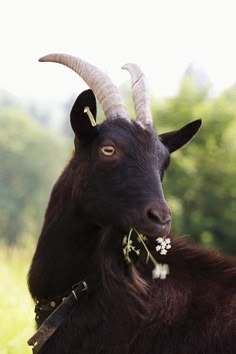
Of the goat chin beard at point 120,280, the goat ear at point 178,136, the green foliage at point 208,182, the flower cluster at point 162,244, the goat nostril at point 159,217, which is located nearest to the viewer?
the goat nostril at point 159,217

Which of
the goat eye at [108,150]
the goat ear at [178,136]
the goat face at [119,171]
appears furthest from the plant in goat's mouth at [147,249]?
the goat ear at [178,136]

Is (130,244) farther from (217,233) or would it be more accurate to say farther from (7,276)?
(217,233)

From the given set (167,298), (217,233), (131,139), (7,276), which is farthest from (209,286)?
(217,233)

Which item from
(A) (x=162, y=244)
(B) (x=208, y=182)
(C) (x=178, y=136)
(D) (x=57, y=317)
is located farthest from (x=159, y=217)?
(B) (x=208, y=182)

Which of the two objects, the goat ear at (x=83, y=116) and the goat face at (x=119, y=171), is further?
the goat ear at (x=83, y=116)

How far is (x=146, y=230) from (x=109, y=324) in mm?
1003

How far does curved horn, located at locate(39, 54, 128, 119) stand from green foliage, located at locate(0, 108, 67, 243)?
4697 centimetres

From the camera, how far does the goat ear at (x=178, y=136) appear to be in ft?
20.5

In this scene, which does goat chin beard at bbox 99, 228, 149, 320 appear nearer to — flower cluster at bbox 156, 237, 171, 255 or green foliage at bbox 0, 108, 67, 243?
flower cluster at bbox 156, 237, 171, 255

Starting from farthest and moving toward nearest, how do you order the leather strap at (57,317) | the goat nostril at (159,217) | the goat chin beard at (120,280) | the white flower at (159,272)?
the white flower at (159,272) → the leather strap at (57,317) → the goat chin beard at (120,280) → the goat nostril at (159,217)

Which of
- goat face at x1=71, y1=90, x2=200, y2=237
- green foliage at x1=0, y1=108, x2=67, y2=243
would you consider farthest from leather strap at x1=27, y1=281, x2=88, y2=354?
green foliage at x1=0, y1=108, x2=67, y2=243

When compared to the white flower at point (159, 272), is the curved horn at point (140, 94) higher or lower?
higher

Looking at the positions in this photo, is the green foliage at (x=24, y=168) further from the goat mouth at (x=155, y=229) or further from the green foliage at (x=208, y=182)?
the goat mouth at (x=155, y=229)

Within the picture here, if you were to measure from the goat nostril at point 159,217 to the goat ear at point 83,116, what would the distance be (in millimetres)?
871
